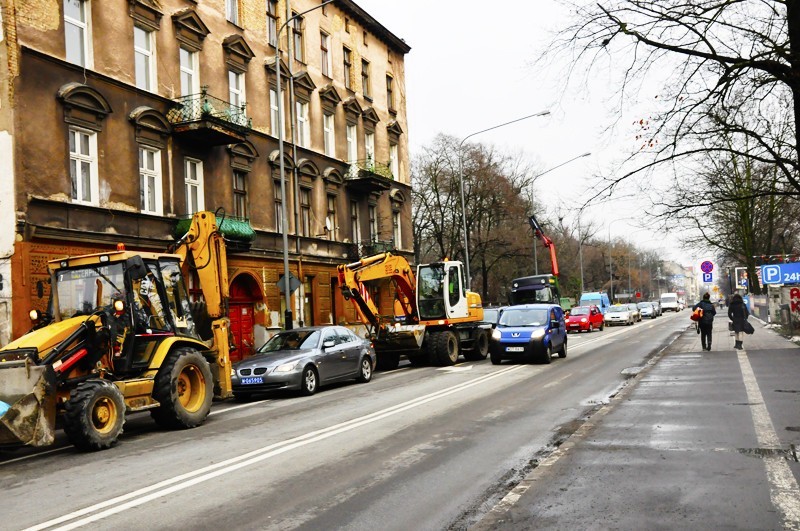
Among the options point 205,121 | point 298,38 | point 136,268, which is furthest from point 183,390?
point 298,38

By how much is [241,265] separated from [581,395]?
1470 cm

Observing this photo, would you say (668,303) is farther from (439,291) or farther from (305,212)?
(439,291)

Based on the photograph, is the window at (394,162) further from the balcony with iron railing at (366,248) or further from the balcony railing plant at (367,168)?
the balcony with iron railing at (366,248)

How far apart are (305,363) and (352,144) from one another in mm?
20573

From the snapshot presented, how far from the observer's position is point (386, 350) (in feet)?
71.7

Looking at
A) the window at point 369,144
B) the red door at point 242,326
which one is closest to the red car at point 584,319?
the window at point 369,144

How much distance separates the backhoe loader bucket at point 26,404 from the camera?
8.91m

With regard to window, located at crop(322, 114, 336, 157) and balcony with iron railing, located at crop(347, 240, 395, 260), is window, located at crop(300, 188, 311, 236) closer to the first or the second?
window, located at crop(322, 114, 336, 157)

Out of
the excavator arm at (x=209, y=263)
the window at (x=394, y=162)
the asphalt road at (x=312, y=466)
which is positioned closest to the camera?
the asphalt road at (x=312, y=466)

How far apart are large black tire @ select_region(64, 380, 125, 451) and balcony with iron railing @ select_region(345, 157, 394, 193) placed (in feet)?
77.9

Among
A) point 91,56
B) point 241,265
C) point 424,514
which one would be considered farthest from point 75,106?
point 424,514

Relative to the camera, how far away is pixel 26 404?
906 cm

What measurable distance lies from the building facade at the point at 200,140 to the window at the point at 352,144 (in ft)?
0.34

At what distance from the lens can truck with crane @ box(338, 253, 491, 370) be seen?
2136 centimetres
